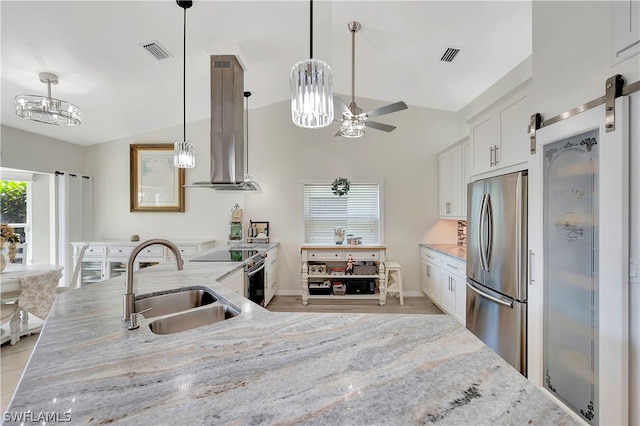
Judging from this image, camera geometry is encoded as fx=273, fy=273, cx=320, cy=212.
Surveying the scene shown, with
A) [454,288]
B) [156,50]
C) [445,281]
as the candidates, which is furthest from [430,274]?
[156,50]

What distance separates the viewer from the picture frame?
179 inches

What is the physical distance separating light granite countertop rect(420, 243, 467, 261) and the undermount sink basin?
9.00ft

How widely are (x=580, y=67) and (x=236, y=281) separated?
2865 millimetres

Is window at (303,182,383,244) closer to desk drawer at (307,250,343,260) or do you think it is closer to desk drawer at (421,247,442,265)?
desk drawer at (307,250,343,260)

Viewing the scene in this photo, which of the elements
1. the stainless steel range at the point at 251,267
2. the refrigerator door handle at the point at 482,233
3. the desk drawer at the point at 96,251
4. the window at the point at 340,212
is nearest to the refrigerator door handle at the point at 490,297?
the refrigerator door handle at the point at 482,233

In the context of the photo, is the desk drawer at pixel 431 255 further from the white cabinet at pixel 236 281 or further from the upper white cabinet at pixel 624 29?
the upper white cabinet at pixel 624 29

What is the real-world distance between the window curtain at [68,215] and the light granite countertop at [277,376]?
4.08m

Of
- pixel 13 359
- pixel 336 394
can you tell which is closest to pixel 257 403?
pixel 336 394

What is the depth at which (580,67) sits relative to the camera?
5.33 ft

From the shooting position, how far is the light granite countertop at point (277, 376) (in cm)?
61

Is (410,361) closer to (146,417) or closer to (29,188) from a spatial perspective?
(146,417)

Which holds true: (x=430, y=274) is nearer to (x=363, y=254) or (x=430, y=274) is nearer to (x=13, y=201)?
(x=363, y=254)

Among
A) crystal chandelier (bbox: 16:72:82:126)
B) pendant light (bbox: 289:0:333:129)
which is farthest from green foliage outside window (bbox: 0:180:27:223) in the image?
pendant light (bbox: 289:0:333:129)

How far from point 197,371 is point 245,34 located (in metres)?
A: 2.97
